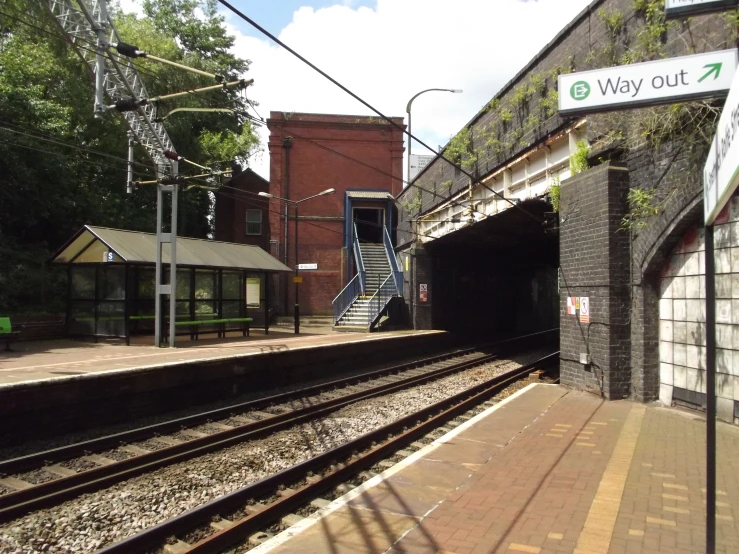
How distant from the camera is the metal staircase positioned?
952 inches

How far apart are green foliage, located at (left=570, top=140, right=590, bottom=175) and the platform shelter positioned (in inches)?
437

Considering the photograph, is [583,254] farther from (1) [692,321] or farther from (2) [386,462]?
(2) [386,462]

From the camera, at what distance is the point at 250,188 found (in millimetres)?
33469

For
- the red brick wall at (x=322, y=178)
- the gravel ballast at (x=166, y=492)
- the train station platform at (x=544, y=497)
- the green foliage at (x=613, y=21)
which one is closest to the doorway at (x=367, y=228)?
the red brick wall at (x=322, y=178)

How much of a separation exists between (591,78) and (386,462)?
521cm

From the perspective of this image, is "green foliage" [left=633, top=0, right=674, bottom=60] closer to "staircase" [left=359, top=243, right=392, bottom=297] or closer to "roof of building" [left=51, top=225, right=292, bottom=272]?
"roof of building" [left=51, top=225, right=292, bottom=272]

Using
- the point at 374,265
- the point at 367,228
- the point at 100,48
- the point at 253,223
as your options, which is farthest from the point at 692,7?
the point at 367,228

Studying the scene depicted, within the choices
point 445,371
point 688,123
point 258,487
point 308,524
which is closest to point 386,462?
point 258,487

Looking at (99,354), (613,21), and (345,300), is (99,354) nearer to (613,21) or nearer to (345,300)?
(613,21)

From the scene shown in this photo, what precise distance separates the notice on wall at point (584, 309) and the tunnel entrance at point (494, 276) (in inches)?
220

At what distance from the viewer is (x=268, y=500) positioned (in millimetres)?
5875

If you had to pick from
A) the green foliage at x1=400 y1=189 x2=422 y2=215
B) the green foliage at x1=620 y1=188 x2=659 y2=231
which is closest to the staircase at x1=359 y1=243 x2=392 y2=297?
the green foliage at x1=400 y1=189 x2=422 y2=215

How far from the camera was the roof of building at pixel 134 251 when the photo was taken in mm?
15086

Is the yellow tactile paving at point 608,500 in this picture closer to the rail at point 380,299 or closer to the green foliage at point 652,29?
the green foliage at point 652,29
